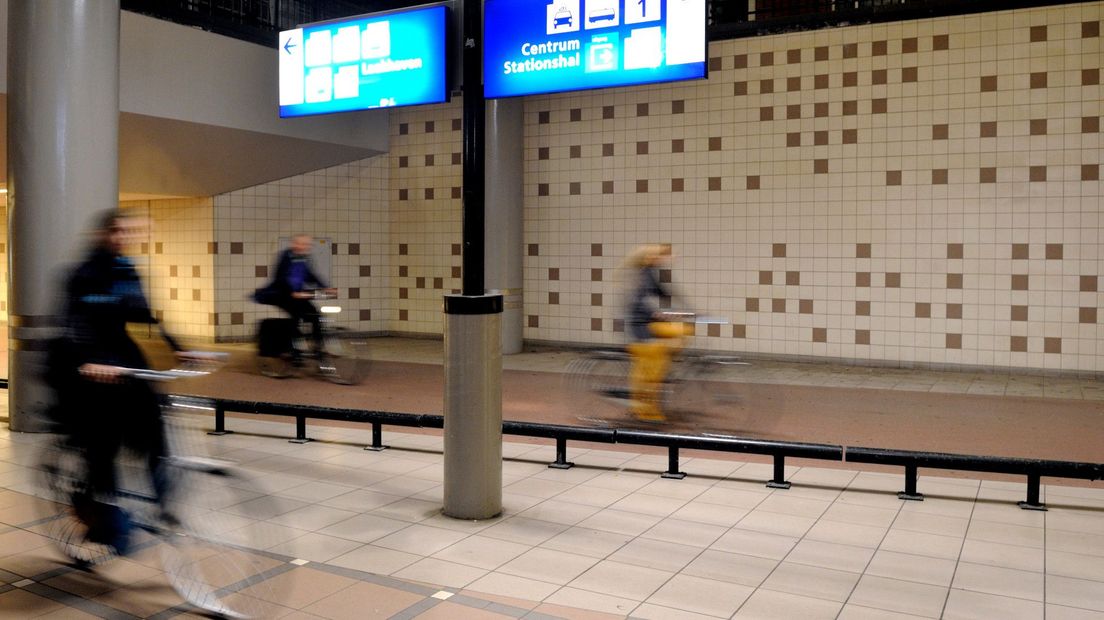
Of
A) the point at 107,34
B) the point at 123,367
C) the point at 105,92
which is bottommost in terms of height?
the point at 123,367

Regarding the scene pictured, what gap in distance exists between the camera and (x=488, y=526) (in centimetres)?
513

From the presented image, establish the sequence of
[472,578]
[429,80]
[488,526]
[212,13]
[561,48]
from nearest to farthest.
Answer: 1. [472,578]
2. [488,526]
3. [561,48]
4. [429,80]
5. [212,13]

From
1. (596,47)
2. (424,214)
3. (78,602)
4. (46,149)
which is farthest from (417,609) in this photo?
(424,214)

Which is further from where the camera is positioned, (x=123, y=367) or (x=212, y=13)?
(x=212, y=13)

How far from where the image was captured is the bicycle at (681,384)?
7.67m

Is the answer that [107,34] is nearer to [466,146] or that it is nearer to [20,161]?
[20,161]

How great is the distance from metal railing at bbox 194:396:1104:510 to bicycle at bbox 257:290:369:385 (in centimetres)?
318

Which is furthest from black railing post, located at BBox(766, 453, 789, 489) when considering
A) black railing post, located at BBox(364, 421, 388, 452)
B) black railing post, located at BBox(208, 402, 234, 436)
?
black railing post, located at BBox(208, 402, 234, 436)

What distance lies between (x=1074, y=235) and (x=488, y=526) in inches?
352

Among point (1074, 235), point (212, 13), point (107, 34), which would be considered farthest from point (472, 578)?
point (212, 13)

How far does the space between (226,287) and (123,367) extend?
1047 centimetres

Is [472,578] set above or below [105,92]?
below

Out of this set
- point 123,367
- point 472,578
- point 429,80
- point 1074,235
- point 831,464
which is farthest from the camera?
point 1074,235

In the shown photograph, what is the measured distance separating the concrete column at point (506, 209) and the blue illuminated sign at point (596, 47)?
234 inches
